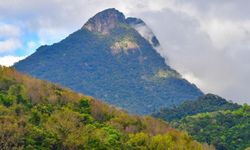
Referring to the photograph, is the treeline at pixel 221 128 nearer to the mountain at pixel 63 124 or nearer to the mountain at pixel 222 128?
the mountain at pixel 222 128

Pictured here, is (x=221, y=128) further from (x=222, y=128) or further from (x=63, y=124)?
(x=63, y=124)

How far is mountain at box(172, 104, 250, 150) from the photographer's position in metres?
160

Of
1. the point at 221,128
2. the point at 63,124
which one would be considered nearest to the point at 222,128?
the point at 221,128

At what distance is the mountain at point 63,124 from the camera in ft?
277

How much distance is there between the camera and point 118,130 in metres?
107

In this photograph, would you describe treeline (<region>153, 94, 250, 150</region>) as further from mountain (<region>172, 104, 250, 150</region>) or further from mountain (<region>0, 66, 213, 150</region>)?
mountain (<region>0, 66, 213, 150</region>)

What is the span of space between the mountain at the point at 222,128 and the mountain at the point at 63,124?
39.2 meters

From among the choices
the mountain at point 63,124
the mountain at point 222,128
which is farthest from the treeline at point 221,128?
the mountain at point 63,124

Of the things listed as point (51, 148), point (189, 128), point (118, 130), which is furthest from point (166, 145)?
point (189, 128)

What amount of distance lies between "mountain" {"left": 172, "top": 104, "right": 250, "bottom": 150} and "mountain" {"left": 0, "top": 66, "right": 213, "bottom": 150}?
129ft

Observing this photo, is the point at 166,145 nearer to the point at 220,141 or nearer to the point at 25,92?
the point at 25,92

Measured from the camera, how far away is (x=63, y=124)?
303 ft

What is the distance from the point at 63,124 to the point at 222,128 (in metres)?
92.6

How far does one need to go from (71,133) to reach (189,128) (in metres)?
92.0
